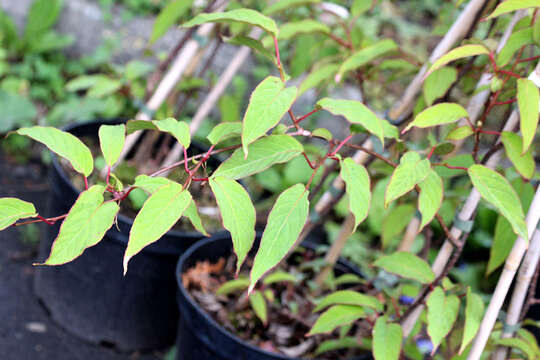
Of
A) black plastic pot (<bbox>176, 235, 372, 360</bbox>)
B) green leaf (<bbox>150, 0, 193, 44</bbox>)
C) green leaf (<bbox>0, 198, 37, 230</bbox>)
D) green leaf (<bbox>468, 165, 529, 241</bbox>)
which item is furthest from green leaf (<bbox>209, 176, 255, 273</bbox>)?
green leaf (<bbox>150, 0, 193, 44</bbox>)

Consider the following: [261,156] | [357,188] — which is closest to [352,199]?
[357,188]

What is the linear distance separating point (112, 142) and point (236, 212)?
221 mm

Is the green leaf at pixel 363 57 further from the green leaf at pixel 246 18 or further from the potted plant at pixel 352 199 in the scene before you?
the green leaf at pixel 246 18

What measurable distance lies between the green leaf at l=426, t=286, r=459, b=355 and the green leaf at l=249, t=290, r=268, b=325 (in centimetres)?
39

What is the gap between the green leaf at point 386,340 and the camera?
0.92m

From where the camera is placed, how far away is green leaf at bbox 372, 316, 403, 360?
0.92 m

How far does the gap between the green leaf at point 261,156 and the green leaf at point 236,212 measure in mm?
44

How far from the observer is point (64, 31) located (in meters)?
2.83

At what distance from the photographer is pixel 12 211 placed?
25.8 inches

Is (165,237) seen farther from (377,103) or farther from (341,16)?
(377,103)

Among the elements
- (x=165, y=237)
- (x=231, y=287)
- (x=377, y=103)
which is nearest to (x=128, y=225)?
(x=165, y=237)

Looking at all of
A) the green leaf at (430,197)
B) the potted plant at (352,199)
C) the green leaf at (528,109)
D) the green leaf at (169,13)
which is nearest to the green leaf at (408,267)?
the potted plant at (352,199)

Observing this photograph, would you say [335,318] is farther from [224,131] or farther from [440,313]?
[224,131]

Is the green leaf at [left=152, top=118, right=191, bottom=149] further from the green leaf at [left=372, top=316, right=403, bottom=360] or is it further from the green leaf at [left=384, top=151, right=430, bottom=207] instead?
the green leaf at [left=372, top=316, right=403, bottom=360]
